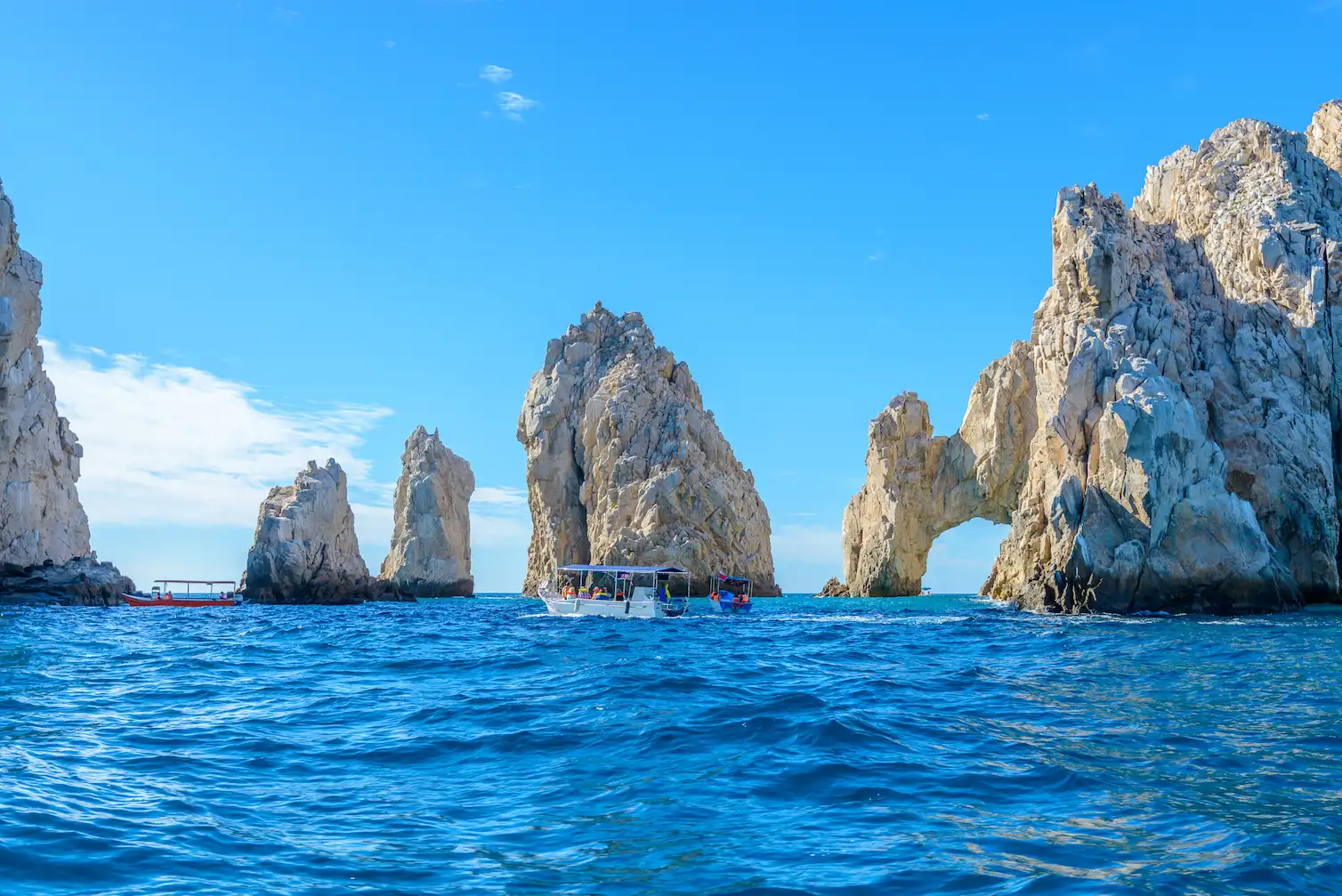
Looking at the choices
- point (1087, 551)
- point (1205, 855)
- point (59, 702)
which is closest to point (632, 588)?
point (1087, 551)

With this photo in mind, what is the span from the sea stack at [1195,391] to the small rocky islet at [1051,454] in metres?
0.13

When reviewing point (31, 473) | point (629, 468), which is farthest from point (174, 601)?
point (629, 468)

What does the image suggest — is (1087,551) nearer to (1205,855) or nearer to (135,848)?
(1205,855)

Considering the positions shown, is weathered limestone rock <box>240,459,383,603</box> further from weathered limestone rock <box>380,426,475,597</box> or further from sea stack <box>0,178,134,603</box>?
weathered limestone rock <box>380,426,475,597</box>

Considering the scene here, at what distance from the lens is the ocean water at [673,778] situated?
26.5 feet

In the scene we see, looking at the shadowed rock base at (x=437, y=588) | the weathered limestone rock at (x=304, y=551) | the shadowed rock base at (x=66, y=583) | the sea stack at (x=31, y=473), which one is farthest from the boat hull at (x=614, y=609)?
the shadowed rock base at (x=437, y=588)

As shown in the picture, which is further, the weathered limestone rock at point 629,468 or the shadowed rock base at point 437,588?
the shadowed rock base at point 437,588

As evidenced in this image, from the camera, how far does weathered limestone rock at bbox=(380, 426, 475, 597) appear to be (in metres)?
114

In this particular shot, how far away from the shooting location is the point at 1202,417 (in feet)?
171

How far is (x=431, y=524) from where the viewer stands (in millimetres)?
115062

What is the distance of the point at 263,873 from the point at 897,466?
9560 cm

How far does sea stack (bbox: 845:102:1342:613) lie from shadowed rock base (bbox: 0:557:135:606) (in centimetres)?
5736

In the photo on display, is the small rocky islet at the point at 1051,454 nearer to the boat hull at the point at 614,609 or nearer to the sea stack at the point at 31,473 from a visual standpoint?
the sea stack at the point at 31,473

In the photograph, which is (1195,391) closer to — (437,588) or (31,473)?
(31,473)
